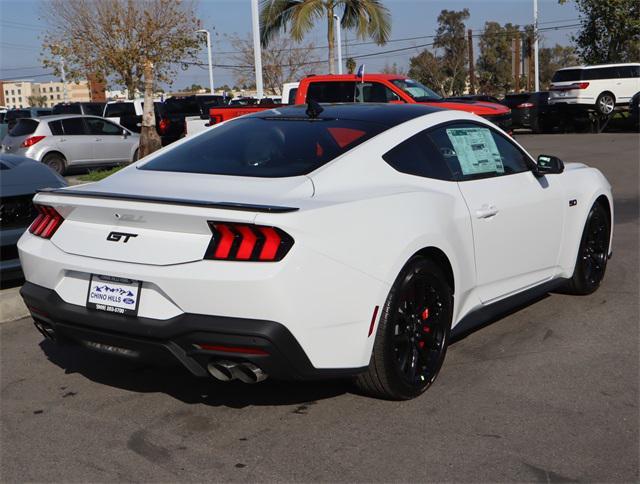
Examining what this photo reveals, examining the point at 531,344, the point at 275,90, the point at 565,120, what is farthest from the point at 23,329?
the point at 275,90

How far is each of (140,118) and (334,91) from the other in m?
12.8

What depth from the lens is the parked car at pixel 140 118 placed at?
2530 centimetres

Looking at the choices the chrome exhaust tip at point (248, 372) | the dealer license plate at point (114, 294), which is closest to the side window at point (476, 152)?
the chrome exhaust tip at point (248, 372)

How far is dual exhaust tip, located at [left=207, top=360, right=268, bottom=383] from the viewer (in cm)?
367

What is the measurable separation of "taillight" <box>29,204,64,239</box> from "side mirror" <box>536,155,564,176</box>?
3.16 m

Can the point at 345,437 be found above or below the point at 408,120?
below

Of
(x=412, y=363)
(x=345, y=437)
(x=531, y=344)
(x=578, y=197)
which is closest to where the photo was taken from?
(x=345, y=437)

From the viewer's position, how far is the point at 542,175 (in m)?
5.58

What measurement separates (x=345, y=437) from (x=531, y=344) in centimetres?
189

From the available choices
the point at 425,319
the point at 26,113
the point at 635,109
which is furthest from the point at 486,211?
the point at 26,113

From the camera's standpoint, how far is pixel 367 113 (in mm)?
4973

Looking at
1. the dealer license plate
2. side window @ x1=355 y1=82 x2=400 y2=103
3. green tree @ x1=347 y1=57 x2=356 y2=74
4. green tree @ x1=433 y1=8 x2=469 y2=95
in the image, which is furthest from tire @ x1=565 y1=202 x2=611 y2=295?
green tree @ x1=433 y1=8 x2=469 y2=95

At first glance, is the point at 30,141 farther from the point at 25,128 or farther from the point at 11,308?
the point at 11,308

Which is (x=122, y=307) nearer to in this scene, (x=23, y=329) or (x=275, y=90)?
(x=23, y=329)
